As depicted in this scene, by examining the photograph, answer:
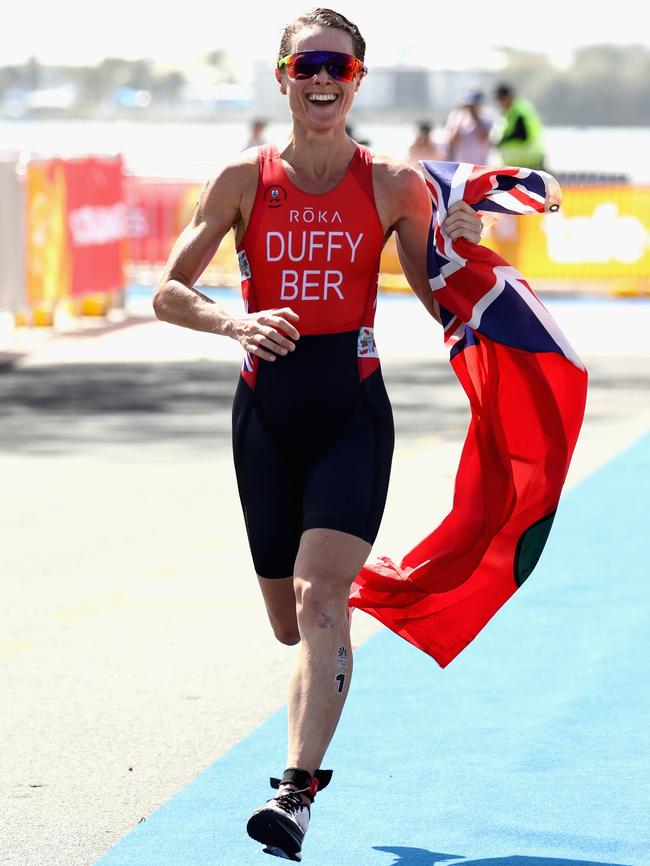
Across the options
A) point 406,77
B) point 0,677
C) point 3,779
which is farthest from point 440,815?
point 406,77

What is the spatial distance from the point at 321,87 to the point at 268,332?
2.28 feet

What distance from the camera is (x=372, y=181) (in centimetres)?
526

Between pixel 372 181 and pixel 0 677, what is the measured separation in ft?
8.64

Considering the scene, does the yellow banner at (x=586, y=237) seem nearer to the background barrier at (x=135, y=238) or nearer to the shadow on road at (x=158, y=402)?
the background barrier at (x=135, y=238)

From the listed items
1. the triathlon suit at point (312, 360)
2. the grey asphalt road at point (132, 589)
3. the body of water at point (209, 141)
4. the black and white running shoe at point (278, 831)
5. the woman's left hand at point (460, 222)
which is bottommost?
the body of water at point (209, 141)

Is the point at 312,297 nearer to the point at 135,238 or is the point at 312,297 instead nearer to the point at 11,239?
the point at 11,239

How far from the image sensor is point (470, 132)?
25.3 meters

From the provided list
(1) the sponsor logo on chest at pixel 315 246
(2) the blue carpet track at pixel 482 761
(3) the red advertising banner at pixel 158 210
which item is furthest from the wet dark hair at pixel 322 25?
(3) the red advertising banner at pixel 158 210

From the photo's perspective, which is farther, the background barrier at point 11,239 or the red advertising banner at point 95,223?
the red advertising banner at point 95,223

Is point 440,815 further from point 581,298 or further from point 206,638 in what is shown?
point 581,298

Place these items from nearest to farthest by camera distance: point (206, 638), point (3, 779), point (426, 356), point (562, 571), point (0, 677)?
point (3, 779)
point (0, 677)
point (206, 638)
point (562, 571)
point (426, 356)

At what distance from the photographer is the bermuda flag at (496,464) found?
5582mm

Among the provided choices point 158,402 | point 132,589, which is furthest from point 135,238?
point 132,589

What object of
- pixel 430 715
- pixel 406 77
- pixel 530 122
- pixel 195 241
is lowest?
pixel 406 77
